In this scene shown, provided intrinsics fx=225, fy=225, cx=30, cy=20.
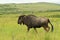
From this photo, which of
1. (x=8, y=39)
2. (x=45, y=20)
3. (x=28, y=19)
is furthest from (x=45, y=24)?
(x=8, y=39)

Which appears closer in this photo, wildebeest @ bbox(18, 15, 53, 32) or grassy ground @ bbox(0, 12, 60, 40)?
grassy ground @ bbox(0, 12, 60, 40)

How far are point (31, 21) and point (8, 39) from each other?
22.1 ft

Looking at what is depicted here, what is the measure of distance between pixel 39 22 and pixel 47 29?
80cm

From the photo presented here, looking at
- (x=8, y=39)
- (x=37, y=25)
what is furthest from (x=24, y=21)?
(x=8, y=39)

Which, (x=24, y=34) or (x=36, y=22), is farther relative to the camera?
(x=36, y=22)

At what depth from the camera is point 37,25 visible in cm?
1692

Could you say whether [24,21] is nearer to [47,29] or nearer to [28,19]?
[28,19]

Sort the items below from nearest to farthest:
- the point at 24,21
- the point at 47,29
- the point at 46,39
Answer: the point at 46,39 < the point at 47,29 < the point at 24,21

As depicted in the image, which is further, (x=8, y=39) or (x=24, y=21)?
(x=24, y=21)

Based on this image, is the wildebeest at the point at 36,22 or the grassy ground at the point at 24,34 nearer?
the grassy ground at the point at 24,34

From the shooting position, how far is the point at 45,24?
667 inches

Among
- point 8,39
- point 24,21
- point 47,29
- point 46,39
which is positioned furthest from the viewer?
point 24,21

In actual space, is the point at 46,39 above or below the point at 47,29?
above

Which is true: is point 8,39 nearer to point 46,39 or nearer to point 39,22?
point 46,39
